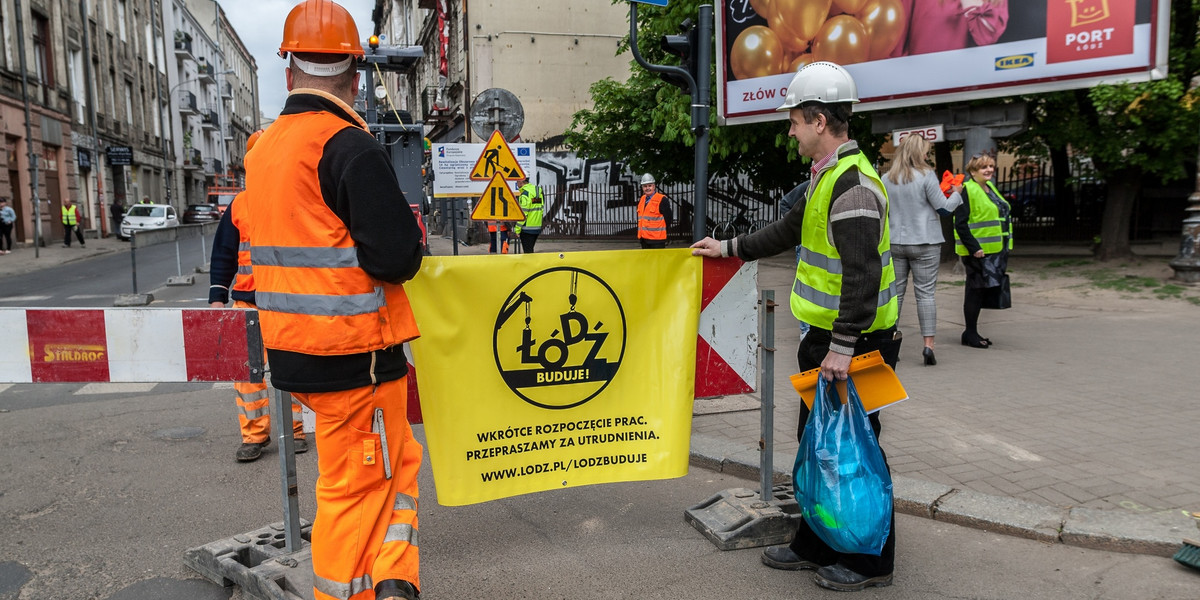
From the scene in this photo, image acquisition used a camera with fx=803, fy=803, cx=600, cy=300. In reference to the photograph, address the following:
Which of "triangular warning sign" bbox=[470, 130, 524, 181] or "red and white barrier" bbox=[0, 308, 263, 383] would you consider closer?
"red and white barrier" bbox=[0, 308, 263, 383]

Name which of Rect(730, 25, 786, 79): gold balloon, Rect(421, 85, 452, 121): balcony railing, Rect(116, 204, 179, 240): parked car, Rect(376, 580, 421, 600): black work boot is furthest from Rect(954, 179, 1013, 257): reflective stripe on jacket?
Rect(116, 204, 179, 240): parked car

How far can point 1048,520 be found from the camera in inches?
144

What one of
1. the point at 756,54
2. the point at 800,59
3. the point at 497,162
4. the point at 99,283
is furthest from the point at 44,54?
the point at 800,59

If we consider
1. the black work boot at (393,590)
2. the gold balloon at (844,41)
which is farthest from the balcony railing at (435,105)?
the black work boot at (393,590)

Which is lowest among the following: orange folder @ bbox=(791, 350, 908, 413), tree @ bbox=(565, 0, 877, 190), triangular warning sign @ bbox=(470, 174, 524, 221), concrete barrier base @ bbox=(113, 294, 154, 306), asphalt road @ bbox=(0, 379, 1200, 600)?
asphalt road @ bbox=(0, 379, 1200, 600)

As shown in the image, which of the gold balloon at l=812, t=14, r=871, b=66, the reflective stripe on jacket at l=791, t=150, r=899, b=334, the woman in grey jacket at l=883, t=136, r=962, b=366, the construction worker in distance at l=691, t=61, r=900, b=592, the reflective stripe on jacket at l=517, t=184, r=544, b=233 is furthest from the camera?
the reflective stripe on jacket at l=517, t=184, r=544, b=233

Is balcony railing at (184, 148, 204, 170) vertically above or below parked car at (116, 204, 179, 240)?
above

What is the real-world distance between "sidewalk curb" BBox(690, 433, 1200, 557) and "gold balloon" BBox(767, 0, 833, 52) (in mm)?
13014

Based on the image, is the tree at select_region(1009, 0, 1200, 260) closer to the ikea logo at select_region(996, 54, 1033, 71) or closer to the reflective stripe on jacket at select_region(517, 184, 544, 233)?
the ikea logo at select_region(996, 54, 1033, 71)

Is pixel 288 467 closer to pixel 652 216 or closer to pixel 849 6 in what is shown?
pixel 652 216

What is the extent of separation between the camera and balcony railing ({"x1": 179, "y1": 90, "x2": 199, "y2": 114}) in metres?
54.9

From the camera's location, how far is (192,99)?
5703 centimetres

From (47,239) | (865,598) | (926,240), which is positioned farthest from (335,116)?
(47,239)

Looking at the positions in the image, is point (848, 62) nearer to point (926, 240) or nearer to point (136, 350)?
point (926, 240)
